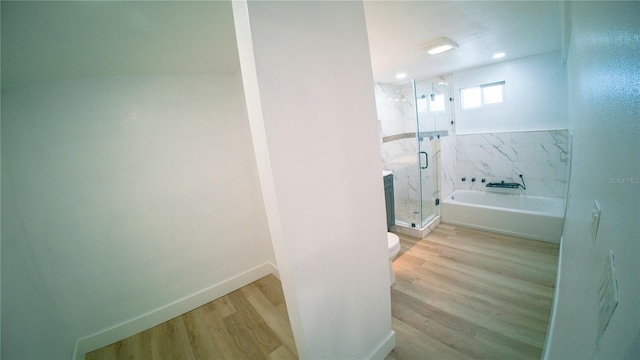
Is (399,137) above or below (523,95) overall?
below

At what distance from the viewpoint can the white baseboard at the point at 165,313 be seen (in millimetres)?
1788

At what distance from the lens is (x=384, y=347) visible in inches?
56.1

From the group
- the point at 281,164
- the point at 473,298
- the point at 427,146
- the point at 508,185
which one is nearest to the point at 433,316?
the point at 473,298

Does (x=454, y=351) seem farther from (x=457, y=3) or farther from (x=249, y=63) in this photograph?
(x=457, y=3)

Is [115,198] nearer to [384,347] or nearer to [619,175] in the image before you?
[384,347]

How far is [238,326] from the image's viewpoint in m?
1.88

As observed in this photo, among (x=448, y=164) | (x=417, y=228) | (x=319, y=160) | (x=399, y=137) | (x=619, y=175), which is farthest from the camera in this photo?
(x=399, y=137)

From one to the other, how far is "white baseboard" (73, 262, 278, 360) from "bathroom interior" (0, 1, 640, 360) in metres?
0.02

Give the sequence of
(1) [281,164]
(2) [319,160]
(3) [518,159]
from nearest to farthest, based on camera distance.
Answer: (1) [281,164]
(2) [319,160]
(3) [518,159]

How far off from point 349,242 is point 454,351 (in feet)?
3.73

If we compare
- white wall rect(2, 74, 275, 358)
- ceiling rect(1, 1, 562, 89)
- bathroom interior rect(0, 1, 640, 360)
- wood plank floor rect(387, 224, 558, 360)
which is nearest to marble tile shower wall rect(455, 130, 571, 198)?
bathroom interior rect(0, 1, 640, 360)

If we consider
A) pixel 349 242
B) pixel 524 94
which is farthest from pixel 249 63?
pixel 524 94

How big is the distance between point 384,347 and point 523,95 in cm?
384

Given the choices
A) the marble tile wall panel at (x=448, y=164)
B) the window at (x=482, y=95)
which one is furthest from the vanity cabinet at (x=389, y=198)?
the window at (x=482, y=95)
